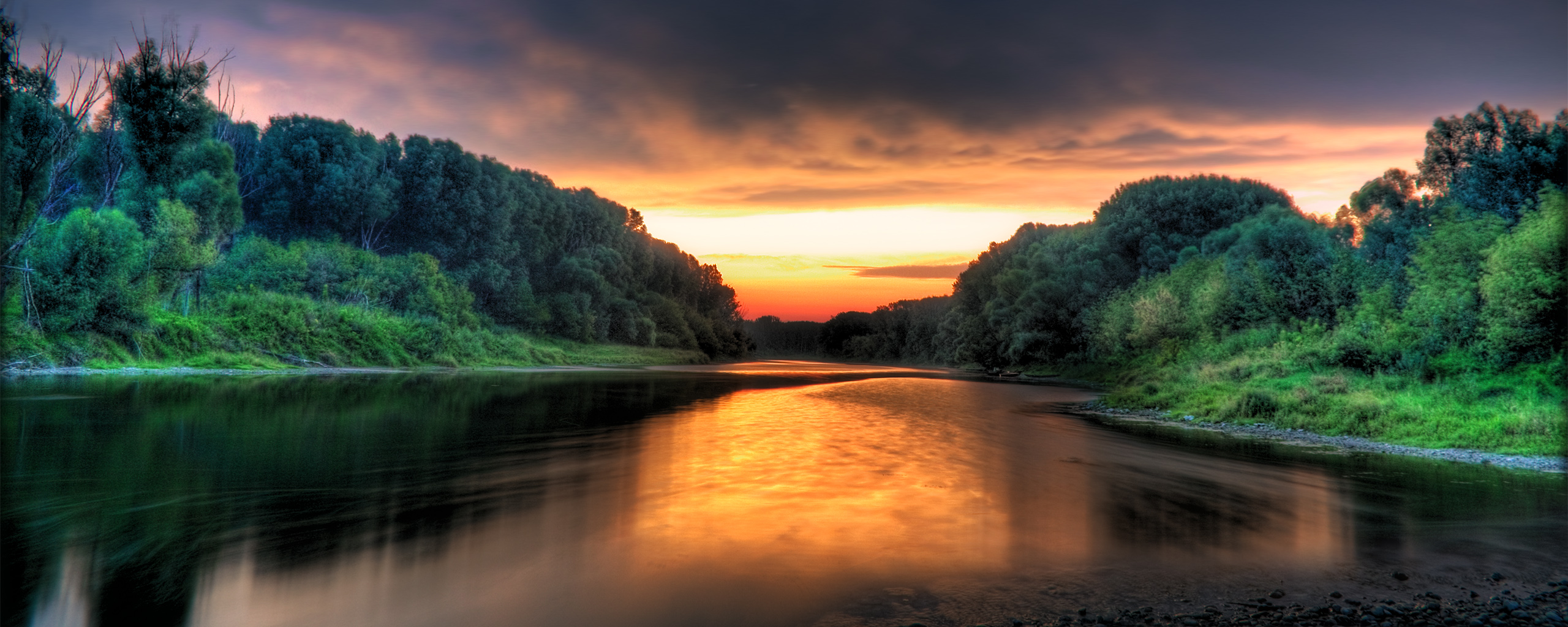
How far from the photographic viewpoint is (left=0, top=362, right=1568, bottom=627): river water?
639 cm

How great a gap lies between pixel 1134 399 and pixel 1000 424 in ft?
32.0

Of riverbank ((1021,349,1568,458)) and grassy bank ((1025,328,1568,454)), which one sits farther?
grassy bank ((1025,328,1568,454))

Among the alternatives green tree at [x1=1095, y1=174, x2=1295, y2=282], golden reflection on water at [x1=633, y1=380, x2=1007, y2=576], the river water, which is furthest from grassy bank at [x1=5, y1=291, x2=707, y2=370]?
green tree at [x1=1095, y1=174, x2=1295, y2=282]

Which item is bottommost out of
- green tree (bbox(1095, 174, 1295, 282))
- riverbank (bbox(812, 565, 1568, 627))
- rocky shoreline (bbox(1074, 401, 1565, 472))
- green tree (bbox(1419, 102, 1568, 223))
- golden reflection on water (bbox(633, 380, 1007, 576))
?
golden reflection on water (bbox(633, 380, 1007, 576))

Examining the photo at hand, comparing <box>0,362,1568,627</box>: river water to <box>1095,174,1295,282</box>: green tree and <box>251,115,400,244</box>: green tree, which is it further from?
<box>1095,174,1295,282</box>: green tree

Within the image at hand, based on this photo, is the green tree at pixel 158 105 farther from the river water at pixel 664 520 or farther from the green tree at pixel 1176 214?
the green tree at pixel 1176 214

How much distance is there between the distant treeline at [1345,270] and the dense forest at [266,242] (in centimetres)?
4705

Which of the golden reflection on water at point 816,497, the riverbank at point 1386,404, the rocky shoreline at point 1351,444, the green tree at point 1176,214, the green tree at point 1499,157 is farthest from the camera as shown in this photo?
the green tree at point 1176,214

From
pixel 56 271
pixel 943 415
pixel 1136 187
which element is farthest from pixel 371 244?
pixel 1136 187

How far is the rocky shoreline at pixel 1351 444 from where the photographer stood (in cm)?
1519

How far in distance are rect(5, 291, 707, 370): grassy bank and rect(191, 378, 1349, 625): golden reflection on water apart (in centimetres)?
2432

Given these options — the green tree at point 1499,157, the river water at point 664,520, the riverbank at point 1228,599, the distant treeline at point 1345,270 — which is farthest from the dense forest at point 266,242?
the green tree at point 1499,157

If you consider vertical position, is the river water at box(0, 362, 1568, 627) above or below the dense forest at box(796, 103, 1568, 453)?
below

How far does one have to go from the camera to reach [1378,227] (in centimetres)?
3494
